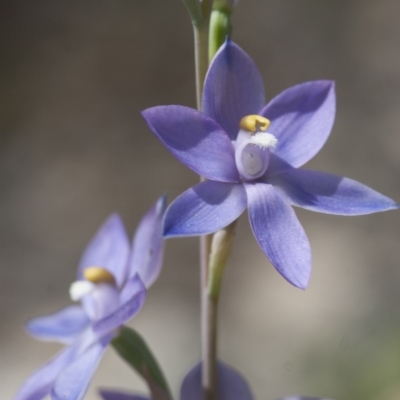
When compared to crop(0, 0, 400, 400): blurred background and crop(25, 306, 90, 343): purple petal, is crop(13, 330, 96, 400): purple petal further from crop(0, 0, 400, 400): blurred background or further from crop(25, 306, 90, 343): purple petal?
crop(0, 0, 400, 400): blurred background

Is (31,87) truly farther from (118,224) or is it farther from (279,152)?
(279,152)

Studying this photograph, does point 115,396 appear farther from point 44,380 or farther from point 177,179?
point 177,179

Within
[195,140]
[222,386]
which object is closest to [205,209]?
[195,140]

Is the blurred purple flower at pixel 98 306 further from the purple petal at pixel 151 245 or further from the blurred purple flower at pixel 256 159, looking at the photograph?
the blurred purple flower at pixel 256 159

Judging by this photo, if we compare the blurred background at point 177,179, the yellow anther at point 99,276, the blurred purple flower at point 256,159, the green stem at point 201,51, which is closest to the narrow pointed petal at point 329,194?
the blurred purple flower at point 256,159

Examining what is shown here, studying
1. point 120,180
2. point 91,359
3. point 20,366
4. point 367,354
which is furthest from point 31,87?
point 91,359

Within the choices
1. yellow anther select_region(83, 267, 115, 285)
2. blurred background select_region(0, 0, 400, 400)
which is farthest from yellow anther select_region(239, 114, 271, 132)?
blurred background select_region(0, 0, 400, 400)
